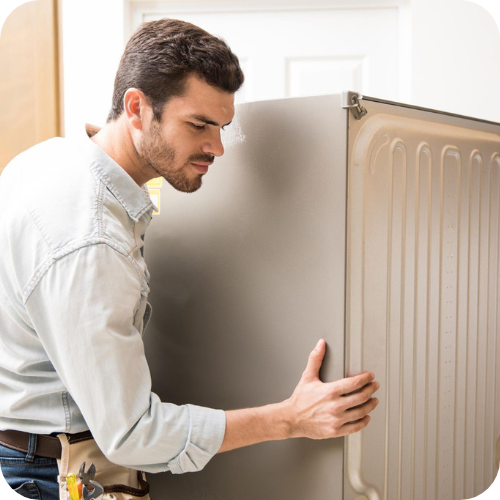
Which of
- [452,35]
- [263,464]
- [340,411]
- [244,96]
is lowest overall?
[263,464]

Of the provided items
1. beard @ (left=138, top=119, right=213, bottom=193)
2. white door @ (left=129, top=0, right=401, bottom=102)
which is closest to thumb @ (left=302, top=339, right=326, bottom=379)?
beard @ (left=138, top=119, right=213, bottom=193)

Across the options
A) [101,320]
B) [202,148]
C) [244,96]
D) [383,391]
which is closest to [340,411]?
[383,391]

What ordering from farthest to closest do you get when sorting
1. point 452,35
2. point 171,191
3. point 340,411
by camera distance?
point 452,35 < point 171,191 < point 340,411

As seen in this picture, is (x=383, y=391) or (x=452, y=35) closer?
(x=383, y=391)

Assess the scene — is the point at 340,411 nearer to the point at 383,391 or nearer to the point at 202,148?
the point at 383,391

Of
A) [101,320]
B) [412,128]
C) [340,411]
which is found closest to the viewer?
[101,320]

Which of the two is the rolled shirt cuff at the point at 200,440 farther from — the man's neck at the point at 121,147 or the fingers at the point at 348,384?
the man's neck at the point at 121,147

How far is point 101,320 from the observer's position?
887mm

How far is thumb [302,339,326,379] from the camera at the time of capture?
1.04 m

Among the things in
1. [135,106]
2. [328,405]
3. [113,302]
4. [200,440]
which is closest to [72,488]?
[200,440]

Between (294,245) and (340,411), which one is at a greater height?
(294,245)

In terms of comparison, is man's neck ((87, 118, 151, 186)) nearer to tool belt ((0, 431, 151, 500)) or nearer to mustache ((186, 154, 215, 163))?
mustache ((186, 154, 215, 163))

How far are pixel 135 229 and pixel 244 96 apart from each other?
135 centimetres

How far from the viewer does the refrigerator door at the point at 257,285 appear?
3.40 ft
